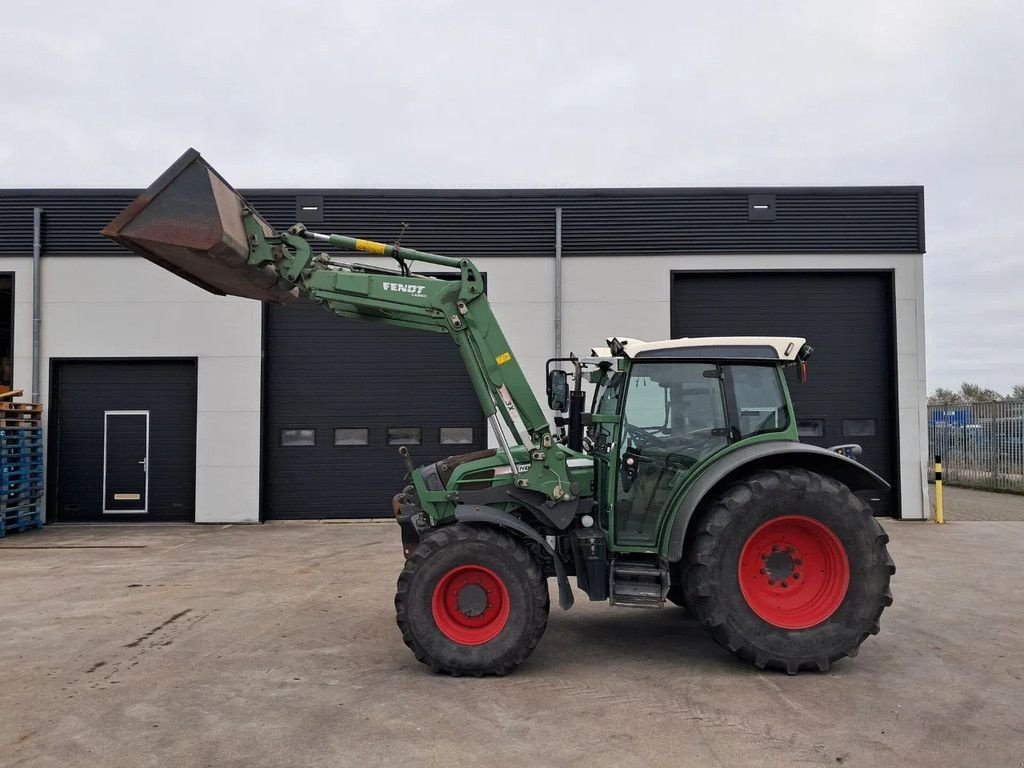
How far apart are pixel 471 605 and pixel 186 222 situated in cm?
323

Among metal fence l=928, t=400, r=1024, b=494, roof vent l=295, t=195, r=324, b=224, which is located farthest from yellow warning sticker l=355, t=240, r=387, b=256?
metal fence l=928, t=400, r=1024, b=494

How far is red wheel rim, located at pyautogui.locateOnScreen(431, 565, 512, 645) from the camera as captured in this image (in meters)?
4.83

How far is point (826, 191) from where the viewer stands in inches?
514

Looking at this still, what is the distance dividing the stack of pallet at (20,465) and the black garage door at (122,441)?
38 centimetres

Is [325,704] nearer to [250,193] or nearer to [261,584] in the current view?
[261,584]

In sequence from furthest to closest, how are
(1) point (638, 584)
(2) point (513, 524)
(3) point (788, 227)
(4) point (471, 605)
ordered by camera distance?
1. (3) point (788, 227)
2. (1) point (638, 584)
3. (2) point (513, 524)
4. (4) point (471, 605)

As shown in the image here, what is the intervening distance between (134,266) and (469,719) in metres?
12.1

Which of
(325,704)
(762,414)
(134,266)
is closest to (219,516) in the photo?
(134,266)

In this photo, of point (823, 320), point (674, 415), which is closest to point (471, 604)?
point (674, 415)

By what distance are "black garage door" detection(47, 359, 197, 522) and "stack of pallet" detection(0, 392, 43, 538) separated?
0.38m

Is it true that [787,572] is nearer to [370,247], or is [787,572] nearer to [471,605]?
[471,605]

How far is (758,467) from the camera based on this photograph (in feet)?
16.9

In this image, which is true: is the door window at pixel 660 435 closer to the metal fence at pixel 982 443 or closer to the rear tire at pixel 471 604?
the rear tire at pixel 471 604

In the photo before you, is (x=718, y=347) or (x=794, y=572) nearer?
(x=794, y=572)
